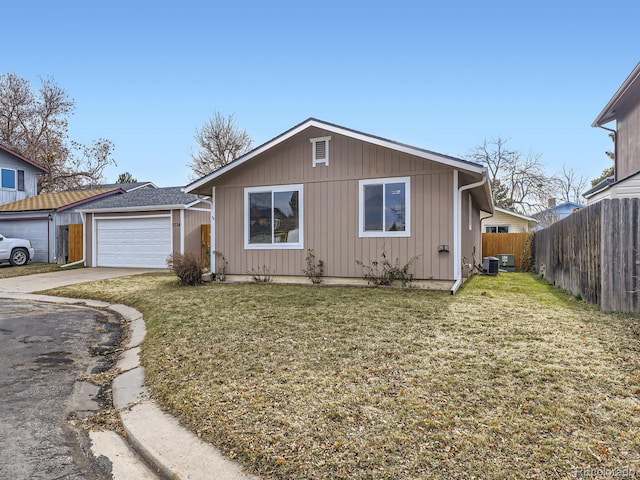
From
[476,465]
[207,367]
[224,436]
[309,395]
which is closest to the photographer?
[476,465]

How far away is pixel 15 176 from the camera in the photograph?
23.2 meters

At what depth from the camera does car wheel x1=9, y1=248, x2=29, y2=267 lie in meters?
17.9

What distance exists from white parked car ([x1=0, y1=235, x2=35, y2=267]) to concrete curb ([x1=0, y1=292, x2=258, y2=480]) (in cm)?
1692

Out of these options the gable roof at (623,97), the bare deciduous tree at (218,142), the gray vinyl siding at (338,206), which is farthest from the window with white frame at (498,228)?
the bare deciduous tree at (218,142)

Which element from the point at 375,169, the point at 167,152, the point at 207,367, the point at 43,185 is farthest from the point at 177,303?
the point at 43,185

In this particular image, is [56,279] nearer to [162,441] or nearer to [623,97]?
[162,441]

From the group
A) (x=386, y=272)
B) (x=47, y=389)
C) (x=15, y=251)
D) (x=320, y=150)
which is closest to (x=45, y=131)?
(x=15, y=251)

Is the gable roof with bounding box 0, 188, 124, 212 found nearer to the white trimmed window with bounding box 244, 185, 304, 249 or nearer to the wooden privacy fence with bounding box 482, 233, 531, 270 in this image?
the white trimmed window with bounding box 244, 185, 304, 249

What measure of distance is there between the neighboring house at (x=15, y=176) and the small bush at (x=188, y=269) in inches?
699

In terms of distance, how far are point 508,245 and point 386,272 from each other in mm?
11581

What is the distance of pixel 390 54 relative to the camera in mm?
12773

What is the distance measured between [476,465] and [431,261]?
23.2 ft

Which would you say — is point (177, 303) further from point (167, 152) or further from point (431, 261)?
point (167, 152)

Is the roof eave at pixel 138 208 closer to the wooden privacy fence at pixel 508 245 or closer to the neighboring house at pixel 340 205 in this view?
the neighboring house at pixel 340 205
